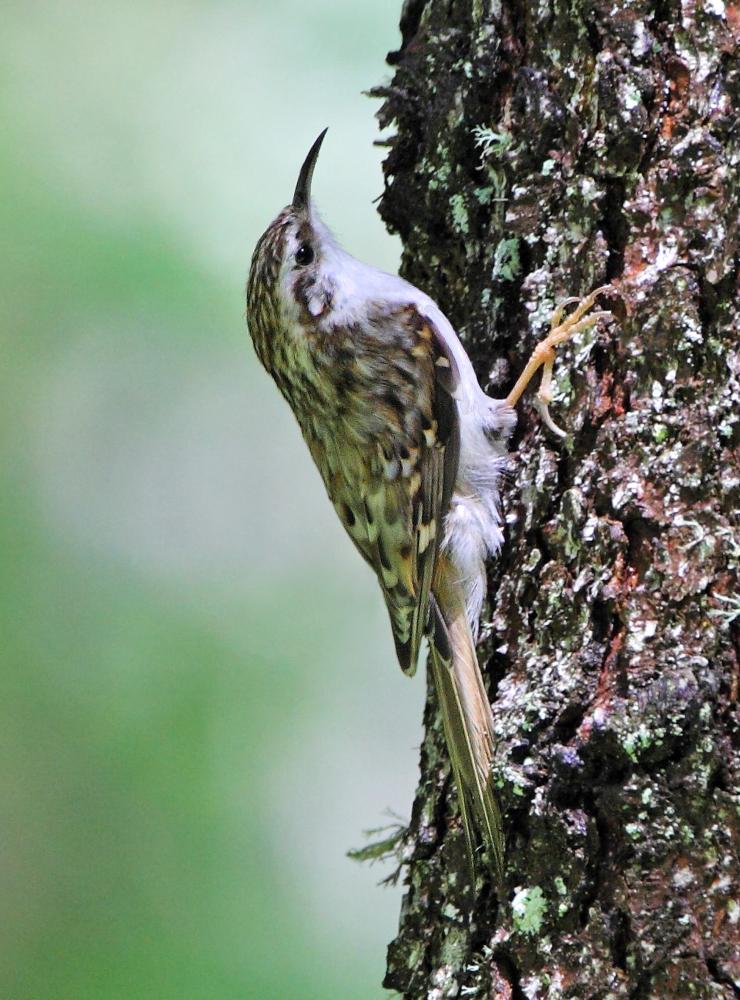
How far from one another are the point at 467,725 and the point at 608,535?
46 cm

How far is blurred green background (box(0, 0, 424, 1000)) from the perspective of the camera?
388 cm

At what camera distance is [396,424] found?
9.25 feet

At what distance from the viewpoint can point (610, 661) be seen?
2.04m

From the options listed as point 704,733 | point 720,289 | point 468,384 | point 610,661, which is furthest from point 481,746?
point 720,289

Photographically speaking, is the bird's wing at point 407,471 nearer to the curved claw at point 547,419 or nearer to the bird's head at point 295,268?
the bird's head at point 295,268

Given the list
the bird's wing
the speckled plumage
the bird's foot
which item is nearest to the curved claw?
the bird's foot

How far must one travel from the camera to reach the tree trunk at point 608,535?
190cm

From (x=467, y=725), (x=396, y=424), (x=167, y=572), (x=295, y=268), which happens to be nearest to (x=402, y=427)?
(x=396, y=424)

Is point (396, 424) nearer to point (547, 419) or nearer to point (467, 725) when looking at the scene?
point (547, 419)

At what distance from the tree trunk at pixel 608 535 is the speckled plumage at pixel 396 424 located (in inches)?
4.2

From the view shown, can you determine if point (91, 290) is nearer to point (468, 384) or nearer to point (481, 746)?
point (468, 384)

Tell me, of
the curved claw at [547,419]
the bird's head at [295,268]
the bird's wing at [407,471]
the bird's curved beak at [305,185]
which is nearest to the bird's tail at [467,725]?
the bird's wing at [407,471]

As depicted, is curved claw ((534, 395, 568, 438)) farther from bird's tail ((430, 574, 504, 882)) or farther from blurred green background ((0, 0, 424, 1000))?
blurred green background ((0, 0, 424, 1000))

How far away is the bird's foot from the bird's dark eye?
30.8 inches
